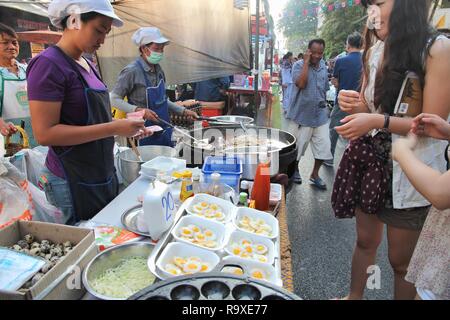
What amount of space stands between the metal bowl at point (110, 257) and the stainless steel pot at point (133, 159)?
103 cm

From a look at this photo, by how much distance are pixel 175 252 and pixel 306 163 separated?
15.8 ft

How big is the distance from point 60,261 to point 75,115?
0.88 meters

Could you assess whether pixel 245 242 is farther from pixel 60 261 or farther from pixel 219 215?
pixel 60 261

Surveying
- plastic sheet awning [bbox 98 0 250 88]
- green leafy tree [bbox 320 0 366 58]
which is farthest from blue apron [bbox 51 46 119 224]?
green leafy tree [bbox 320 0 366 58]

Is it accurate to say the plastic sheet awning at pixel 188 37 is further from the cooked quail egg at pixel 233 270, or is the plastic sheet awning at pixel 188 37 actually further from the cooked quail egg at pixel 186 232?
the cooked quail egg at pixel 233 270

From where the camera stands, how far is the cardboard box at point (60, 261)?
0.92 metres

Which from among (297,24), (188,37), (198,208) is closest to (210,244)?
(198,208)

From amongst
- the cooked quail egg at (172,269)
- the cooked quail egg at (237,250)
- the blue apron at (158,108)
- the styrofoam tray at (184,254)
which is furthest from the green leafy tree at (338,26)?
the cooked quail egg at (172,269)

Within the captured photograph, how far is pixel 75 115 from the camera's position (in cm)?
163

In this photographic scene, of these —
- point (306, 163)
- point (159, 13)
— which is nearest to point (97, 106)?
point (159, 13)

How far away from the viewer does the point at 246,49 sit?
4250 mm
